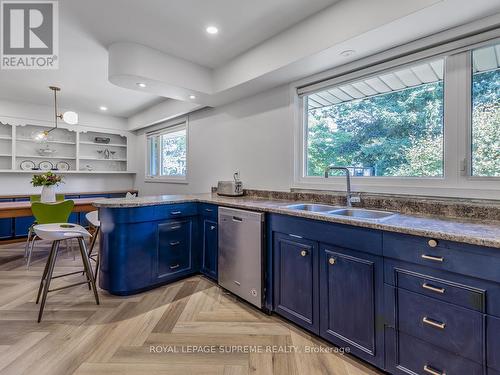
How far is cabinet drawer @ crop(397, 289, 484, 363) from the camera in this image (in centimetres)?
119

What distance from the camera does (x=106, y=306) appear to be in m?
2.28

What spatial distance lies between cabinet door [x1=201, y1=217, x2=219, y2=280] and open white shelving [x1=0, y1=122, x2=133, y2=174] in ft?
12.8

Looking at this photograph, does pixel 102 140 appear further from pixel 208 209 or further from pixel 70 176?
pixel 208 209

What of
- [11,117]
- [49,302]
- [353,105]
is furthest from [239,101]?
[11,117]

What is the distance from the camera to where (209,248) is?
9.25ft

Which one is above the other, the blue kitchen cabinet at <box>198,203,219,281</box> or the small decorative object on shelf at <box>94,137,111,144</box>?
the small decorative object on shelf at <box>94,137,111,144</box>

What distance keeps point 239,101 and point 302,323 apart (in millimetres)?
2670

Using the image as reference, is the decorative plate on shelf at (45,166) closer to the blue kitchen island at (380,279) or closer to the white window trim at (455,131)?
the blue kitchen island at (380,279)

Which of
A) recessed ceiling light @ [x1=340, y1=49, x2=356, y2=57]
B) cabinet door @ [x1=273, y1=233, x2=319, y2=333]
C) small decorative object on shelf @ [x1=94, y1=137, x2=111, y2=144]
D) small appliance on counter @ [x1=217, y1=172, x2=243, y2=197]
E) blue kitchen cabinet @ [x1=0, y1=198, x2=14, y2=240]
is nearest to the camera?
cabinet door @ [x1=273, y1=233, x2=319, y2=333]

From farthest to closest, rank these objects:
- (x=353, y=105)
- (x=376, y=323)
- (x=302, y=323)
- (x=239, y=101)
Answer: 1. (x=239, y=101)
2. (x=353, y=105)
3. (x=302, y=323)
4. (x=376, y=323)

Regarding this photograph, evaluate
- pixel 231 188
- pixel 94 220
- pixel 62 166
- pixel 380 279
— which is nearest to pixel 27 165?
pixel 62 166

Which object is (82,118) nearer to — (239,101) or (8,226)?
(8,226)

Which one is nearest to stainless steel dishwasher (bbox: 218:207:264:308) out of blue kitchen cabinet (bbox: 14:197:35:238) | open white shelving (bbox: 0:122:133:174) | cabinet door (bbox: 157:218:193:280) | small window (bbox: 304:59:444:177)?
cabinet door (bbox: 157:218:193:280)

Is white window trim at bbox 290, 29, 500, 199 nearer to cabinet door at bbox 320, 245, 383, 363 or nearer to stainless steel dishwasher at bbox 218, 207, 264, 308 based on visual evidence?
cabinet door at bbox 320, 245, 383, 363
